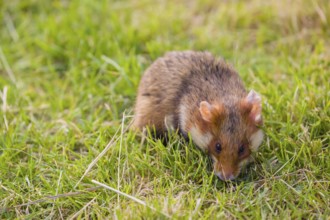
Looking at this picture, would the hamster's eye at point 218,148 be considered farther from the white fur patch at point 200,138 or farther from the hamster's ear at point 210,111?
the hamster's ear at point 210,111

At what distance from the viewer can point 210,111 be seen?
4.46m

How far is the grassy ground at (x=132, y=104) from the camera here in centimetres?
436

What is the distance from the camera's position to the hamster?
14.5 ft

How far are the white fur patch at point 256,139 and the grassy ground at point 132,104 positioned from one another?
164 millimetres

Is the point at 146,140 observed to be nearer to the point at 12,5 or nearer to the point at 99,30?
the point at 99,30

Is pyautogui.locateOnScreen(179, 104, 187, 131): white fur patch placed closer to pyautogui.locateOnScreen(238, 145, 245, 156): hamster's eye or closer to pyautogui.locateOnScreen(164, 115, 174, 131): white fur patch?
pyautogui.locateOnScreen(164, 115, 174, 131): white fur patch

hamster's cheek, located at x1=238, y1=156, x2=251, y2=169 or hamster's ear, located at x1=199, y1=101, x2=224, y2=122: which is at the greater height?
hamster's ear, located at x1=199, y1=101, x2=224, y2=122

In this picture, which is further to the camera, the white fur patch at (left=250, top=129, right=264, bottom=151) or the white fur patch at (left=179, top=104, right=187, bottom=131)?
the white fur patch at (left=179, top=104, right=187, bottom=131)

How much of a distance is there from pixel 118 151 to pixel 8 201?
100 cm

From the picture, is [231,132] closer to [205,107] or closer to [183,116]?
[205,107]

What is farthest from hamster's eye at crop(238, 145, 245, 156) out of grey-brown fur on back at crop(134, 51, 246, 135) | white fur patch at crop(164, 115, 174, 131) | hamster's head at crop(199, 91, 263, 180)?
white fur patch at crop(164, 115, 174, 131)

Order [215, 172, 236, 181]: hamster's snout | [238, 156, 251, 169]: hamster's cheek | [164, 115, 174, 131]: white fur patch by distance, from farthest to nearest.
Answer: [164, 115, 174, 131]: white fur patch < [238, 156, 251, 169]: hamster's cheek < [215, 172, 236, 181]: hamster's snout

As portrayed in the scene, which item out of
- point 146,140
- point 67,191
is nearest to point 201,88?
point 146,140

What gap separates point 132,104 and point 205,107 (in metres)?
1.50
